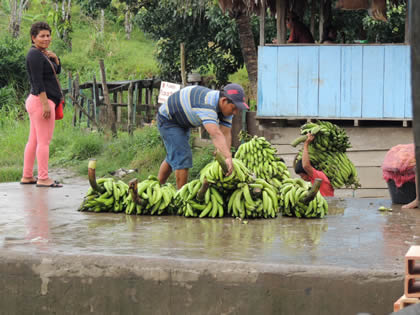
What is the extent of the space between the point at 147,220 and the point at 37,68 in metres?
2.75

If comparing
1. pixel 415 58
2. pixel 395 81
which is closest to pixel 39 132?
pixel 395 81

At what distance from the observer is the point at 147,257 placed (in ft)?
12.4

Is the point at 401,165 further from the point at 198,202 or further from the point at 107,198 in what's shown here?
the point at 107,198

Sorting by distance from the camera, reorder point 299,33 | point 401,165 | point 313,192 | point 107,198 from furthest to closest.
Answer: point 299,33, point 401,165, point 107,198, point 313,192

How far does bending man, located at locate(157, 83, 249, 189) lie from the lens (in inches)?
236

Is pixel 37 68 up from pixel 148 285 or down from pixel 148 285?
up

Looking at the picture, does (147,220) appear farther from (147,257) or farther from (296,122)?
(296,122)

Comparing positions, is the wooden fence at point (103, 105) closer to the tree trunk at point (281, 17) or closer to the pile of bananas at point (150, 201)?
the tree trunk at point (281, 17)

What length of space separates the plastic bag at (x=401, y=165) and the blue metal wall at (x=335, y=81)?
4.04 m

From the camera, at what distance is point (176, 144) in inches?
253

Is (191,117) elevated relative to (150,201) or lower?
elevated

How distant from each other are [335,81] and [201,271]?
7.31m

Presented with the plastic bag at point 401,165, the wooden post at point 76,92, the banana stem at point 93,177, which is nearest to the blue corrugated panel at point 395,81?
the plastic bag at point 401,165

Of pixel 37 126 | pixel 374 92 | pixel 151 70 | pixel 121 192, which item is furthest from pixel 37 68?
pixel 151 70
